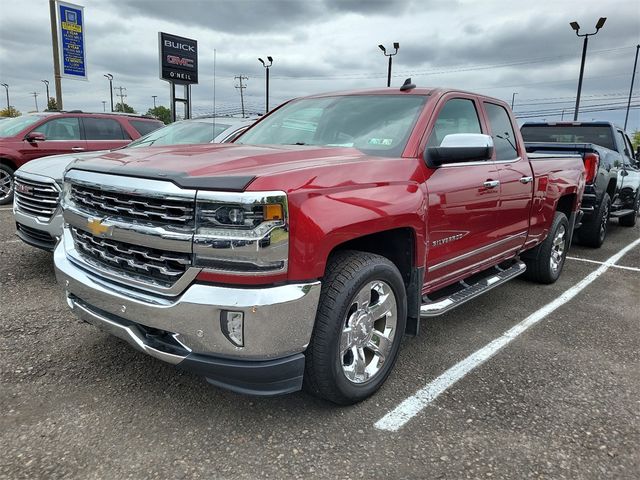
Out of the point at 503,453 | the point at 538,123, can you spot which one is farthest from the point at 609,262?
the point at 503,453

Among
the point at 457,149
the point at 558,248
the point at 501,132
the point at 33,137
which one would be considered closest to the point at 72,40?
the point at 33,137

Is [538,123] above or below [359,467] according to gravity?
above

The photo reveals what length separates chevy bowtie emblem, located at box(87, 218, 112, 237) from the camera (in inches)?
102

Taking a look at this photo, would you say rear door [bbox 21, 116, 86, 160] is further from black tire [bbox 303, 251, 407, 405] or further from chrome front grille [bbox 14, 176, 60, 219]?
black tire [bbox 303, 251, 407, 405]

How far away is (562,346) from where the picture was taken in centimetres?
388

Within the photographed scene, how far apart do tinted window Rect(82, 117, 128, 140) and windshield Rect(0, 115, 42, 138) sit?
80cm

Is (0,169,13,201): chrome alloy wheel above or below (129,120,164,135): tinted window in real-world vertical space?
below

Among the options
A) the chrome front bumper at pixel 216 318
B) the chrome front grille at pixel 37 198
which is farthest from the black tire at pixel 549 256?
the chrome front grille at pixel 37 198

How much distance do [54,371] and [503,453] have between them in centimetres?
267

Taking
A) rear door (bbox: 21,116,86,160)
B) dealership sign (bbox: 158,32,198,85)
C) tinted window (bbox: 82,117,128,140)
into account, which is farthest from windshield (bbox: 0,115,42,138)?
dealership sign (bbox: 158,32,198,85)

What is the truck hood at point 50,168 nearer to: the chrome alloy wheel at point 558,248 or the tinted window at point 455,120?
the tinted window at point 455,120

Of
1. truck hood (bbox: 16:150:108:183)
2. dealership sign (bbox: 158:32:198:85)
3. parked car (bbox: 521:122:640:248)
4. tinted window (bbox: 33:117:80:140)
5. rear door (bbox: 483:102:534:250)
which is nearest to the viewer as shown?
rear door (bbox: 483:102:534:250)

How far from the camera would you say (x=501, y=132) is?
14.7ft

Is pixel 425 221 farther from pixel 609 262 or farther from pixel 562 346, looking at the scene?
pixel 609 262
